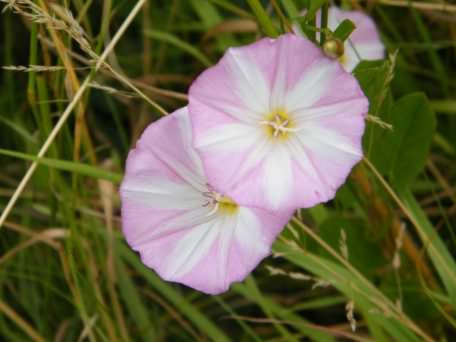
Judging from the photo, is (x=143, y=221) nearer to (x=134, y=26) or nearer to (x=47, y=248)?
(x=47, y=248)

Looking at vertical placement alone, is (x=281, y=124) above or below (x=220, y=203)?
above

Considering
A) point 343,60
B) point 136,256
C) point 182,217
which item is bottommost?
point 136,256

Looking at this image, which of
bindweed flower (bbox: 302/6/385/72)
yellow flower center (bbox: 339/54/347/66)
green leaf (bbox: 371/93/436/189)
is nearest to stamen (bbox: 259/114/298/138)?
green leaf (bbox: 371/93/436/189)

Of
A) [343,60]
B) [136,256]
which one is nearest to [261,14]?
[343,60]

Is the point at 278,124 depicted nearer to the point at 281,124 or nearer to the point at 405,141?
the point at 281,124

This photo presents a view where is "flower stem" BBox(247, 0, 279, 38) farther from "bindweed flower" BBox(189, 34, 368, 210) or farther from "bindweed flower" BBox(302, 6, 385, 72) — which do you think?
"bindweed flower" BBox(302, 6, 385, 72)

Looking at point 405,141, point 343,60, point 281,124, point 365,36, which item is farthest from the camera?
point 365,36
